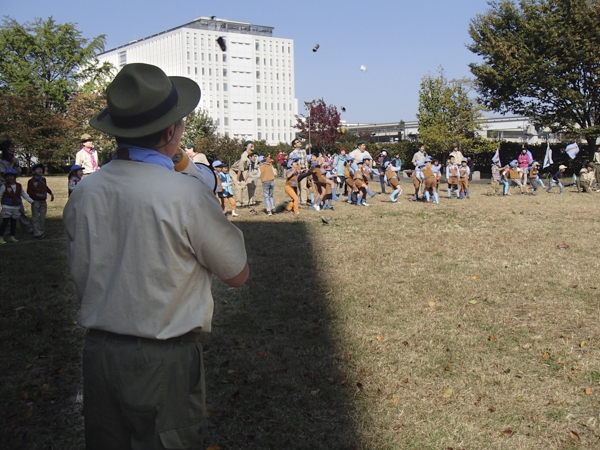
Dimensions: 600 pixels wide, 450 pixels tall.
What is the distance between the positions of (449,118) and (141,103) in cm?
3829

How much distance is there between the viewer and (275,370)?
17.4 feet

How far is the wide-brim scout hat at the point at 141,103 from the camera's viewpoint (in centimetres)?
233

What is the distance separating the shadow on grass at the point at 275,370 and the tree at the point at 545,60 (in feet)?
95.6

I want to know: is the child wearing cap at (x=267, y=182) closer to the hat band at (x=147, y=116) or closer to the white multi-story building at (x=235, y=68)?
the hat band at (x=147, y=116)

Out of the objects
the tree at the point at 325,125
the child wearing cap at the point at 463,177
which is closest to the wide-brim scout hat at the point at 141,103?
the child wearing cap at the point at 463,177

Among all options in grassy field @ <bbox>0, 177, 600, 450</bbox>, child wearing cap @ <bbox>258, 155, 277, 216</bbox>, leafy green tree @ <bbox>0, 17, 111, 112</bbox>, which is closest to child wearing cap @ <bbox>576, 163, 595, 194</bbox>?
child wearing cap @ <bbox>258, 155, 277, 216</bbox>

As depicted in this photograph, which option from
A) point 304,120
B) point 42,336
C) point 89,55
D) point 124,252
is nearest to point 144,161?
point 124,252

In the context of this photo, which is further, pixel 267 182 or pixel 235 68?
pixel 235 68

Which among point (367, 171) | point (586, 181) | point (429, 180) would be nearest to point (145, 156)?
point (367, 171)

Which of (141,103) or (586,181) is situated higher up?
(141,103)

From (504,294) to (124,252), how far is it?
6.12 meters

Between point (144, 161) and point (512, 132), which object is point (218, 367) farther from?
point (512, 132)

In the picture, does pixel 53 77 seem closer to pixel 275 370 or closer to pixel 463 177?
pixel 463 177

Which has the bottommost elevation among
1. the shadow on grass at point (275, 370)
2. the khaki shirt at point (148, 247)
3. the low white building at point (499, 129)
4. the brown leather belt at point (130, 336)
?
the shadow on grass at point (275, 370)
